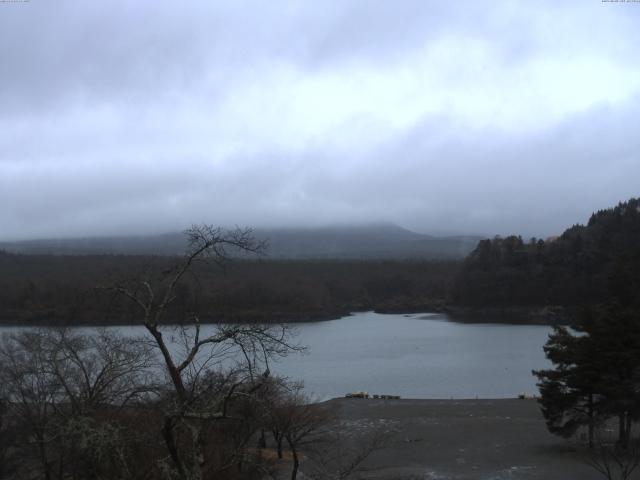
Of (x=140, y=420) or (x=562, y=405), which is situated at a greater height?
(x=140, y=420)

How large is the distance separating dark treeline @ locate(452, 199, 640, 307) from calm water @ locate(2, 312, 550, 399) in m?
12.0

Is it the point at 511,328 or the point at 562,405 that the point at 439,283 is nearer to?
the point at 511,328

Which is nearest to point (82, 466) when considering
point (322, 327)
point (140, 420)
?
point (140, 420)

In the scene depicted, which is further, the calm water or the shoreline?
the shoreline

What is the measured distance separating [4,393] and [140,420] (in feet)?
21.6

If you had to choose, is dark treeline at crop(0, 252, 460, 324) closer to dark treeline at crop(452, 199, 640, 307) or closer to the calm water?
the calm water

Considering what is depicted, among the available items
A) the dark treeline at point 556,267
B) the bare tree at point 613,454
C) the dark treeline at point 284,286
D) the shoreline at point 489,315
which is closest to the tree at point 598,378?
the bare tree at point 613,454

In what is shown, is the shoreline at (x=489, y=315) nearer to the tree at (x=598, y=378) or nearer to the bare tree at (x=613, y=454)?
the tree at (x=598, y=378)

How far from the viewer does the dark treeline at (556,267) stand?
Answer: 7329 centimetres

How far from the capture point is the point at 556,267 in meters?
76.1

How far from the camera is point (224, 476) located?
705 centimetres

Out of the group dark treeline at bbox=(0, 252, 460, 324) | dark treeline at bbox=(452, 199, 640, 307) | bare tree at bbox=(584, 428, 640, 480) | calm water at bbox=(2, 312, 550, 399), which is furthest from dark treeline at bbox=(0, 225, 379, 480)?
dark treeline at bbox=(452, 199, 640, 307)

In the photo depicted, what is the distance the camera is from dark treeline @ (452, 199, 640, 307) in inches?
2886

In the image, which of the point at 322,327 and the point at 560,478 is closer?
the point at 560,478
